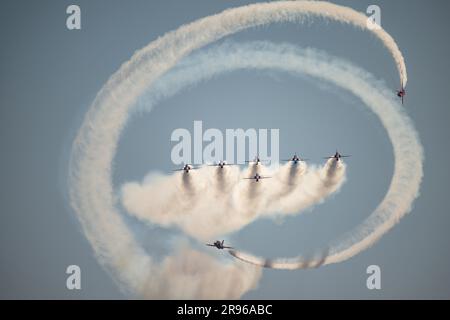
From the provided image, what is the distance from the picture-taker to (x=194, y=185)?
8025 cm

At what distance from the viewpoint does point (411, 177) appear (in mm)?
77688

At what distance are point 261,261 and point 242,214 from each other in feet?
13.2

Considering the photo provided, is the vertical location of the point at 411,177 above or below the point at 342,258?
above
